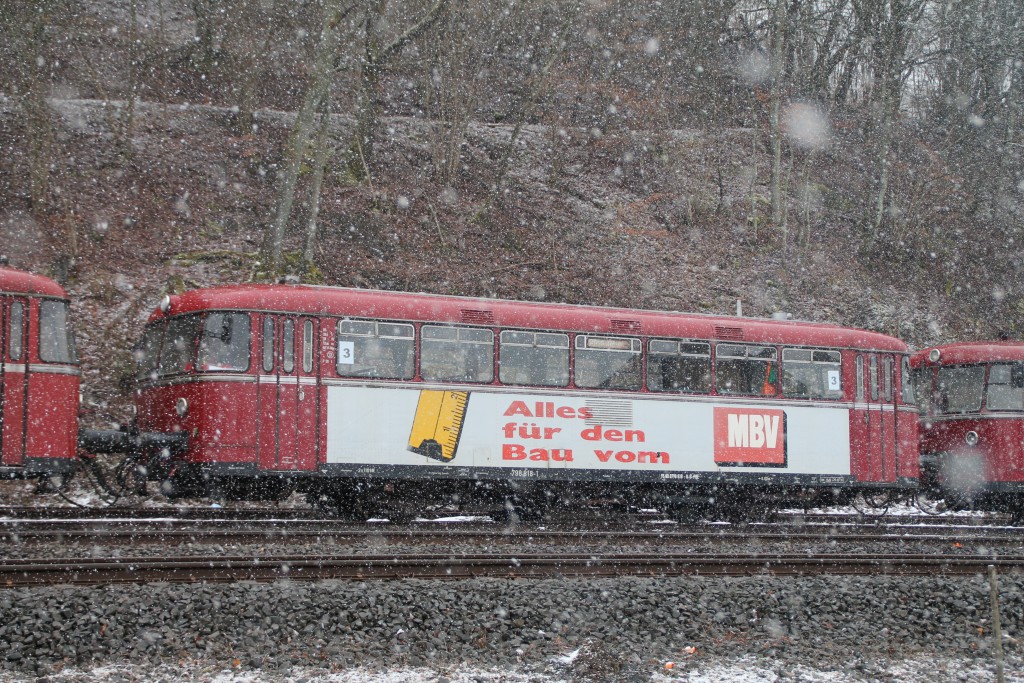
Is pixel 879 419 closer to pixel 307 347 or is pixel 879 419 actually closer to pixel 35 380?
pixel 307 347

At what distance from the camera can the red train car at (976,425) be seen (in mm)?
16875

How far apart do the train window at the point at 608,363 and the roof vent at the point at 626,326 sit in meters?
0.13

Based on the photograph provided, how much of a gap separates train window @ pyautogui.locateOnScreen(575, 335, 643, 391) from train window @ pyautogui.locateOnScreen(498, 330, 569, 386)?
0.24m

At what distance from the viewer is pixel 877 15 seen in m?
30.3

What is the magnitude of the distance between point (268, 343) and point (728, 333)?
6764 millimetres

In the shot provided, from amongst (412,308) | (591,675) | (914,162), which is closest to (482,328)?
(412,308)

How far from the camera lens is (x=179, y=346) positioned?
13641mm

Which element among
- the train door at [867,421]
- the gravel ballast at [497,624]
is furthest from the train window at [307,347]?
the train door at [867,421]

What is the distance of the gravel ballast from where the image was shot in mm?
7242

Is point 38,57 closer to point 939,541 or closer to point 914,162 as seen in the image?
point 939,541

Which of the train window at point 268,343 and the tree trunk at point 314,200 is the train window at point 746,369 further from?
the tree trunk at point 314,200

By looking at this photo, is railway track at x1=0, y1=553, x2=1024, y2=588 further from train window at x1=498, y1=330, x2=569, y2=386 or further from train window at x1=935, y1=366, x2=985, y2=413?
train window at x1=935, y1=366, x2=985, y2=413

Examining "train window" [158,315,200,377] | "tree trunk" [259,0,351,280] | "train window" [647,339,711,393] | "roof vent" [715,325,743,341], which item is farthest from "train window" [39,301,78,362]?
"roof vent" [715,325,743,341]

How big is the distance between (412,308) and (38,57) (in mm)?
11266
